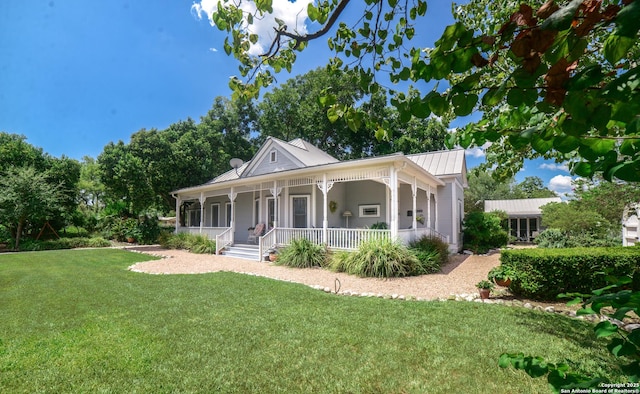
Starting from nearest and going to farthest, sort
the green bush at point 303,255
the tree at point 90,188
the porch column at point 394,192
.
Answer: the porch column at point 394,192
the green bush at point 303,255
the tree at point 90,188

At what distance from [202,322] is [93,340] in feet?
4.43

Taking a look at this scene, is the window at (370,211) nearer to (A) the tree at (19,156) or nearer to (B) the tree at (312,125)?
(B) the tree at (312,125)

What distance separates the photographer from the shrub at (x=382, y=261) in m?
8.42

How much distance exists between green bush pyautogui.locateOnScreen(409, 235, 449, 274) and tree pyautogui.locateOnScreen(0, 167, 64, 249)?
1942 centimetres

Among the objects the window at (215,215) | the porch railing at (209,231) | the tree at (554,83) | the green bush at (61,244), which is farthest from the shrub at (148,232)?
the tree at (554,83)

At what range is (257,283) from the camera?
736 centimetres

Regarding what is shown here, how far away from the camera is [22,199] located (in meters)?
15.6

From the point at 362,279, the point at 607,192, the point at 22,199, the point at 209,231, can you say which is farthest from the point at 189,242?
the point at 607,192

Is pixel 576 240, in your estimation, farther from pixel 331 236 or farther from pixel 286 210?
pixel 286 210

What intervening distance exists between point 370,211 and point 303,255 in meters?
4.69

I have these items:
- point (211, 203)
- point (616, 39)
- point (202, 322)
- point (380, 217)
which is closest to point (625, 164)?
point (616, 39)

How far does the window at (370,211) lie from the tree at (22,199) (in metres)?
17.1

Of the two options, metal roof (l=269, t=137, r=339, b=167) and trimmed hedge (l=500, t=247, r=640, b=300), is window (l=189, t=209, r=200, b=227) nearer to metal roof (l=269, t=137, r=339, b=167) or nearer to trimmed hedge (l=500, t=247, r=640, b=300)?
metal roof (l=269, t=137, r=339, b=167)

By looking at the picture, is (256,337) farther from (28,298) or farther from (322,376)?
(28,298)
